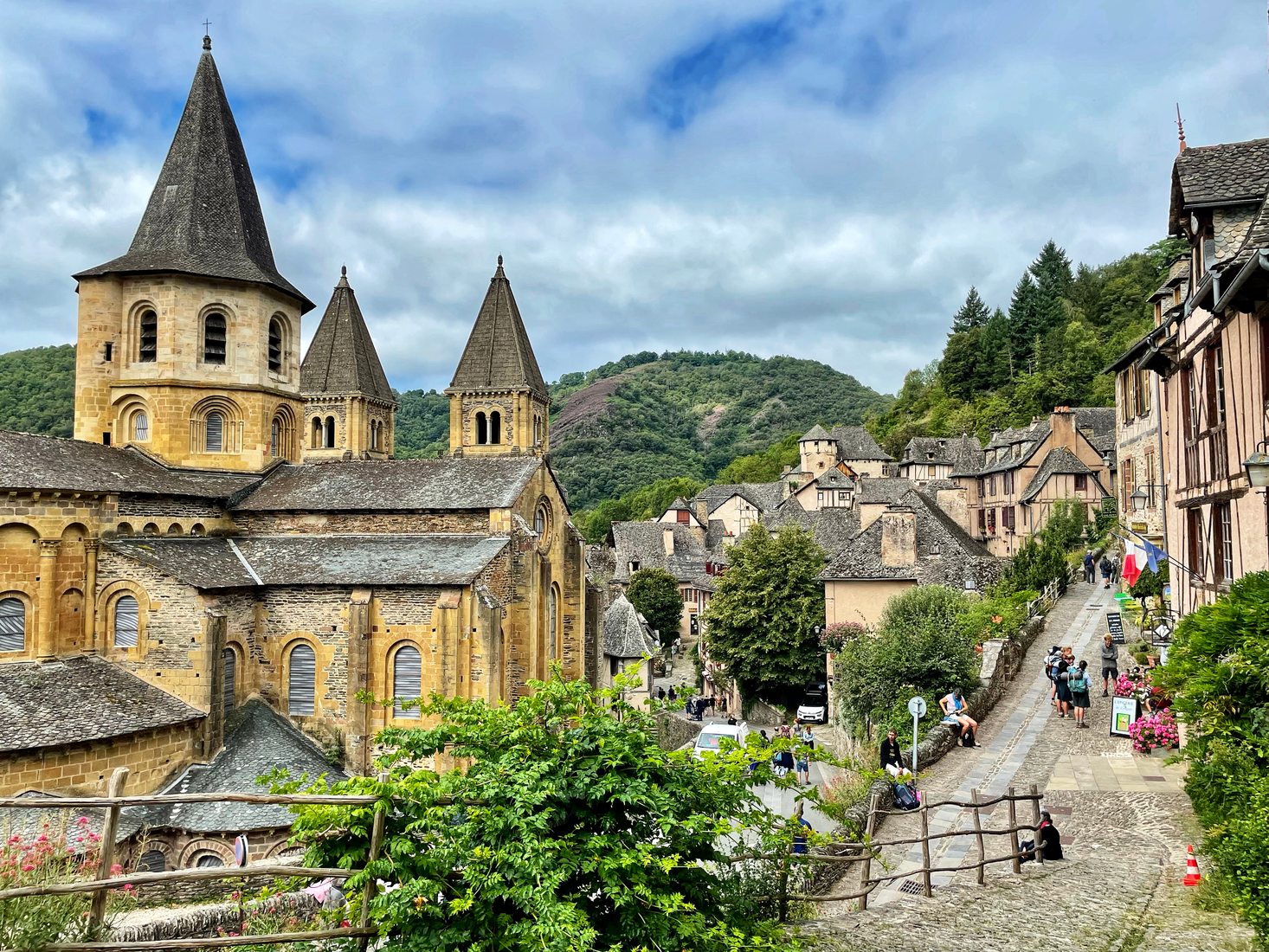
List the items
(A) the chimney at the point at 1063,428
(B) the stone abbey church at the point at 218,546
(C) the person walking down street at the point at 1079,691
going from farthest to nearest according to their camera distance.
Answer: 1. (A) the chimney at the point at 1063,428
2. (B) the stone abbey church at the point at 218,546
3. (C) the person walking down street at the point at 1079,691

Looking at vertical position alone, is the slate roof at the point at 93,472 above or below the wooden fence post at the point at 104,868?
above

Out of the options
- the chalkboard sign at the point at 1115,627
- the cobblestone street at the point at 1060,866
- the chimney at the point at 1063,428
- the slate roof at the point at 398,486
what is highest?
the chimney at the point at 1063,428

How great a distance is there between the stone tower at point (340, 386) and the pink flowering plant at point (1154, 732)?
37.8 meters

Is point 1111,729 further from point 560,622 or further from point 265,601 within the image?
point 265,601

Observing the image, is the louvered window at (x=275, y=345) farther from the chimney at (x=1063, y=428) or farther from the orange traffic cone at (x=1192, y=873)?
the chimney at (x=1063, y=428)

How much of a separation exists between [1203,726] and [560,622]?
23.6 metres

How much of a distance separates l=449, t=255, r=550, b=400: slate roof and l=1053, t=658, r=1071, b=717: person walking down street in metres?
30.4

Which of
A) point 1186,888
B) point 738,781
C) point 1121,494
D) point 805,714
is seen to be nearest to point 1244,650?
point 1186,888

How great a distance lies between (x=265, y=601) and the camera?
25.4 m

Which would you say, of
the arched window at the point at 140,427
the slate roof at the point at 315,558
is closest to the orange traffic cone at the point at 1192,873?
the slate roof at the point at 315,558

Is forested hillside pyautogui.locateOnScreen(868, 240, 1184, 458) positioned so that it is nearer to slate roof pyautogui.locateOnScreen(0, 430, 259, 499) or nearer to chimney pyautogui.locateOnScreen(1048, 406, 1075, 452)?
chimney pyautogui.locateOnScreen(1048, 406, 1075, 452)

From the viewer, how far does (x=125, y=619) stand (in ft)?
76.8

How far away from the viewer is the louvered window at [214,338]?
29328mm

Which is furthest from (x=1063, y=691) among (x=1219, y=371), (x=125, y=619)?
(x=125, y=619)
